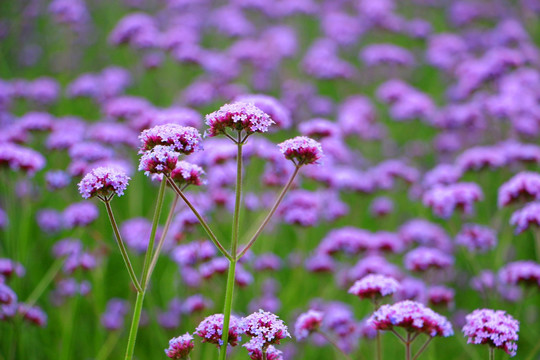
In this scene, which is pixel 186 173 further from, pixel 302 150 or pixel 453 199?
pixel 453 199

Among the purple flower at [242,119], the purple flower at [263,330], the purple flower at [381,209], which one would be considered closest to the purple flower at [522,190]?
the purple flower at [381,209]

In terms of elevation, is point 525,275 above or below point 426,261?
below

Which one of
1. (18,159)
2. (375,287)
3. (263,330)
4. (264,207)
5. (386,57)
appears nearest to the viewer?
(263,330)

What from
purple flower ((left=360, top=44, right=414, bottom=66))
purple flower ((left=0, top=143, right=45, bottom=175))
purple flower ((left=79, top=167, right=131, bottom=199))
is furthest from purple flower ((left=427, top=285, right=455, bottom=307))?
purple flower ((left=360, top=44, right=414, bottom=66))

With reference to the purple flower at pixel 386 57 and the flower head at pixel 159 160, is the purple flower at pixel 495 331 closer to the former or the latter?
the flower head at pixel 159 160

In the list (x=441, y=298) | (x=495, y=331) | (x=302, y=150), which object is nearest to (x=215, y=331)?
(x=302, y=150)

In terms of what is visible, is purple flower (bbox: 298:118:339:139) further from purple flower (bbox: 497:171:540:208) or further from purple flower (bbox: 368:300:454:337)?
purple flower (bbox: 368:300:454:337)
